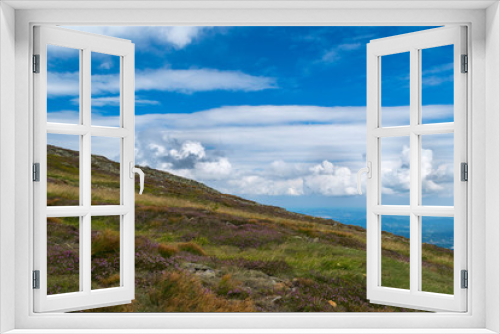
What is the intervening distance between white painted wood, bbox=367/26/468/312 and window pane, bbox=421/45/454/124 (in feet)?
0.33

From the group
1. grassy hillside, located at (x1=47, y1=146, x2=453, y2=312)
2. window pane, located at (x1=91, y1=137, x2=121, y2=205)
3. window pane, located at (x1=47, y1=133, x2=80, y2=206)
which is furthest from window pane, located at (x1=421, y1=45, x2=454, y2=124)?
window pane, located at (x1=91, y1=137, x2=121, y2=205)

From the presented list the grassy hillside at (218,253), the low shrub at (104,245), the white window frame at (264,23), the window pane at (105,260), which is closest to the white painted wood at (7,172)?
the white window frame at (264,23)

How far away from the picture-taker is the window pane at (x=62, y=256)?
475 centimetres

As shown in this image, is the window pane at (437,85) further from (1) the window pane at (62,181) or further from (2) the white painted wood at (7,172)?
(1) the window pane at (62,181)

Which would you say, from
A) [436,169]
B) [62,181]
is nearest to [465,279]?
[436,169]

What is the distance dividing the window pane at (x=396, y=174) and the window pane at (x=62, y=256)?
339 centimetres

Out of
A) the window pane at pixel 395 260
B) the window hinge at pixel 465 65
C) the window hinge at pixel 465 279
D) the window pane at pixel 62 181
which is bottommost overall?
the window pane at pixel 395 260

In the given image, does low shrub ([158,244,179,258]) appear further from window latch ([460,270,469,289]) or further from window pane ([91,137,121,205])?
window latch ([460,270,469,289])

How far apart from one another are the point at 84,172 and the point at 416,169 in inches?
67.0

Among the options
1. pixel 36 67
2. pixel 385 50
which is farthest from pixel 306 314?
pixel 36 67

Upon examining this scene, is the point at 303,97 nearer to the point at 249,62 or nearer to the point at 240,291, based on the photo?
the point at 249,62

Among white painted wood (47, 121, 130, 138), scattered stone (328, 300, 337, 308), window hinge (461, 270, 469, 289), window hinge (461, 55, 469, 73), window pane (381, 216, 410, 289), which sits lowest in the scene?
scattered stone (328, 300, 337, 308)

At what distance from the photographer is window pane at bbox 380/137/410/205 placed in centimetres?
239

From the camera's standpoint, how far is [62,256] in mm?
5176
